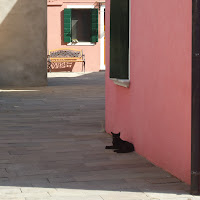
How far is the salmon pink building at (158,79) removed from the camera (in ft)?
14.0

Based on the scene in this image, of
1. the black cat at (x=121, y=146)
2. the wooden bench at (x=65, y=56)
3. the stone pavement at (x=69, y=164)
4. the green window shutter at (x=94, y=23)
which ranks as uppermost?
the green window shutter at (x=94, y=23)

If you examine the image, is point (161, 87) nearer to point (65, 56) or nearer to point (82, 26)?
point (65, 56)

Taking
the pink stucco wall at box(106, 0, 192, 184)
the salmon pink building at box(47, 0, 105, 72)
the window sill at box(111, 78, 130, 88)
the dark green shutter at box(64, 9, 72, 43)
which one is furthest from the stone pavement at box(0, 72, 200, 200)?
the salmon pink building at box(47, 0, 105, 72)

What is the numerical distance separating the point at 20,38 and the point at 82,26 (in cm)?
633

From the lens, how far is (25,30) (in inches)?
600

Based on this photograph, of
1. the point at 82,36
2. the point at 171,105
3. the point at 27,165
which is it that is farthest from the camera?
the point at 82,36

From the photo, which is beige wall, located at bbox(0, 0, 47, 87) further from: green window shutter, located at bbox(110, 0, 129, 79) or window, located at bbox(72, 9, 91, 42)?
green window shutter, located at bbox(110, 0, 129, 79)

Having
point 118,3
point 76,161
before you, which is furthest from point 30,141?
point 118,3

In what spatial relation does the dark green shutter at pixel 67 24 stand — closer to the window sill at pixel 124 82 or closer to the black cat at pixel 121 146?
the window sill at pixel 124 82

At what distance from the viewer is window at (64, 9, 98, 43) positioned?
21.0 metres

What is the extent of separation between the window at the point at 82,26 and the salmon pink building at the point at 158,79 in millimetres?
14376

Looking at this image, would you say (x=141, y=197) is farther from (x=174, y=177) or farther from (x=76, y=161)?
(x=76, y=161)
